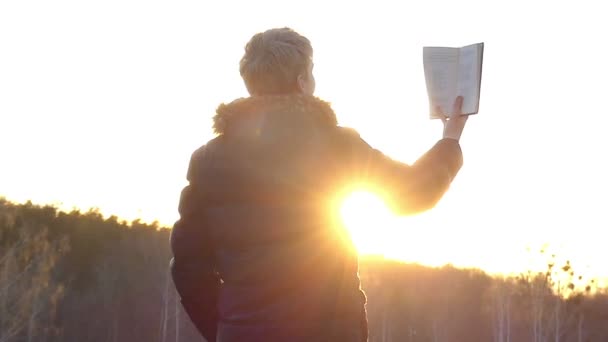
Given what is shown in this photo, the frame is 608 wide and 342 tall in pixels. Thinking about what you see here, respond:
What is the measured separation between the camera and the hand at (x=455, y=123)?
2.83 metres

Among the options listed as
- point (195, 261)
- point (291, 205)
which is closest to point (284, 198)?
point (291, 205)

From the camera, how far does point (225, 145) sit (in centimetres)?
276

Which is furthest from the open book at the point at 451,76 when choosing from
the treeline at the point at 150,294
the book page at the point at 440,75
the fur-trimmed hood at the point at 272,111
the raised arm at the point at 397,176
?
the treeline at the point at 150,294

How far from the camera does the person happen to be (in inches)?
103

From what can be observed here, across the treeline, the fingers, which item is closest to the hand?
the fingers

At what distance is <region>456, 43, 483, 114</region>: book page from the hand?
1cm

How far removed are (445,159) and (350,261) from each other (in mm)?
353

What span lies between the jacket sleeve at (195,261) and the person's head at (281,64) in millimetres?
245

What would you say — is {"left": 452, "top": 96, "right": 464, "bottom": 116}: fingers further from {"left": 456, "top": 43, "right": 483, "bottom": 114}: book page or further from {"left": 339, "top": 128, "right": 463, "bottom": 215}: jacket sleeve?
{"left": 339, "top": 128, "right": 463, "bottom": 215}: jacket sleeve

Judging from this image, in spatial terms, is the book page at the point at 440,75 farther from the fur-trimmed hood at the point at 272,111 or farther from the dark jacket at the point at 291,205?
the fur-trimmed hood at the point at 272,111

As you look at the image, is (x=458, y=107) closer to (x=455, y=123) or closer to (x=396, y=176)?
(x=455, y=123)

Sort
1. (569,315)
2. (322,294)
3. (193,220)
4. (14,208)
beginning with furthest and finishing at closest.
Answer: (569,315)
(14,208)
(193,220)
(322,294)

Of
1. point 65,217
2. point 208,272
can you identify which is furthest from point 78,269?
point 208,272

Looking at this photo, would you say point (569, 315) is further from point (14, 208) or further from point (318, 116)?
point (318, 116)
